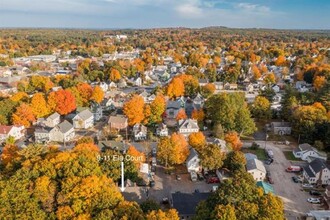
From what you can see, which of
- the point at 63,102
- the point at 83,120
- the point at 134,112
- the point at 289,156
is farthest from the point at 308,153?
the point at 63,102

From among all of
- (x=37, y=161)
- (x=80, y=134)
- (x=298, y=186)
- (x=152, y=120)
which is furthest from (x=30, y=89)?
(x=298, y=186)

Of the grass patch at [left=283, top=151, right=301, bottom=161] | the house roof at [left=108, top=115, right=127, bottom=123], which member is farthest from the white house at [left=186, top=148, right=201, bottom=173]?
the house roof at [left=108, top=115, right=127, bottom=123]

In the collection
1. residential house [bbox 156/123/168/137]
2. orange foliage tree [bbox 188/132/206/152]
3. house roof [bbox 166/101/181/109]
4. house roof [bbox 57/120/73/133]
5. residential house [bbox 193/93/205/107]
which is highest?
orange foliage tree [bbox 188/132/206/152]

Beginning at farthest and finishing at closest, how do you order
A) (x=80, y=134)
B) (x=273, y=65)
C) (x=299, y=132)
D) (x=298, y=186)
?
1. (x=273, y=65)
2. (x=80, y=134)
3. (x=299, y=132)
4. (x=298, y=186)

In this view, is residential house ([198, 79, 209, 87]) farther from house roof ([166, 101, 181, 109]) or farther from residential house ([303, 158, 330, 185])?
residential house ([303, 158, 330, 185])

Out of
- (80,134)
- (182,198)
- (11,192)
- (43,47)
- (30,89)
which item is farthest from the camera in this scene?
(43,47)

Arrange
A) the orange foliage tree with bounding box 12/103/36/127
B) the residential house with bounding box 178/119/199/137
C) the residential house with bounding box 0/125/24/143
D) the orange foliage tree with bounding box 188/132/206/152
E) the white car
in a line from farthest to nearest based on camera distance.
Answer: the orange foliage tree with bounding box 12/103/36/127, the residential house with bounding box 178/119/199/137, the residential house with bounding box 0/125/24/143, the orange foliage tree with bounding box 188/132/206/152, the white car

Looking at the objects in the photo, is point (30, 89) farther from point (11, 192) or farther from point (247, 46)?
point (247, 46)
